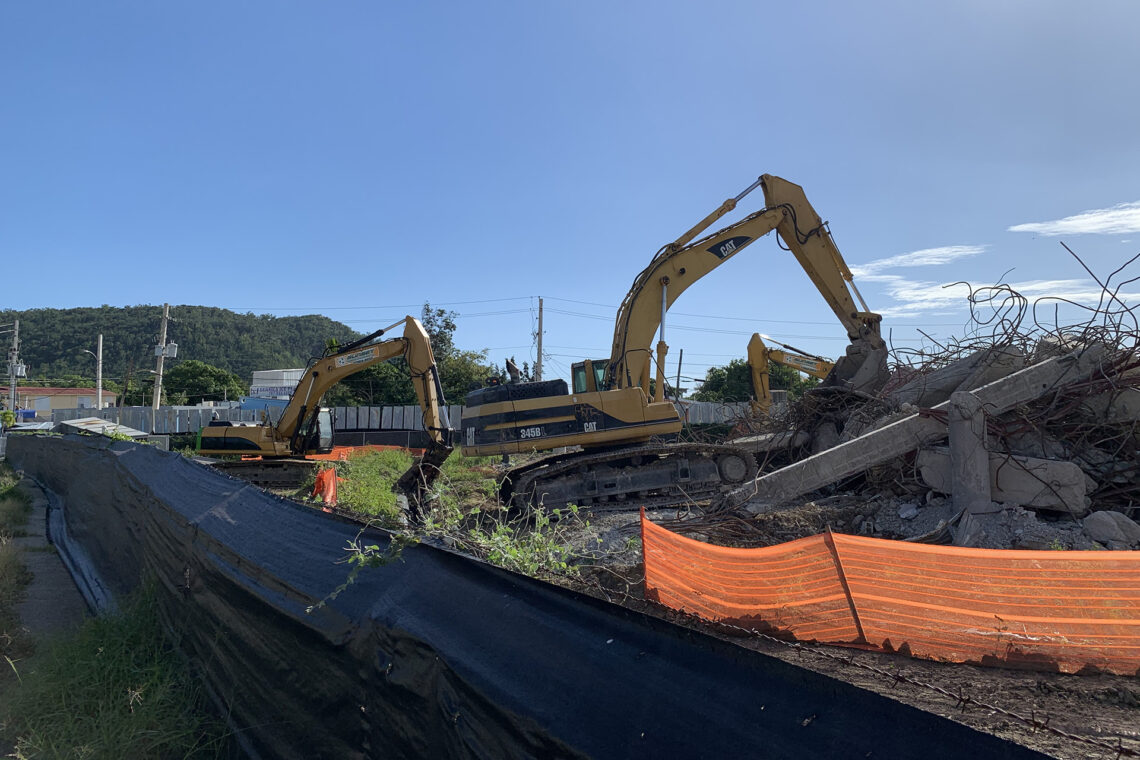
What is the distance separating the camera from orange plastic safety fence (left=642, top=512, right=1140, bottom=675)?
319cm

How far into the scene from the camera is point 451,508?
4.79 m

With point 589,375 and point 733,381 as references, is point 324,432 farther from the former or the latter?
point 733,381

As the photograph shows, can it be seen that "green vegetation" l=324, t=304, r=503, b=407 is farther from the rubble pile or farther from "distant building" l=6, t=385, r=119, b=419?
"distant building" l=6, t=385, r=119, b=419

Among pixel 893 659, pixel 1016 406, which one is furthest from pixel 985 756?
pixel 1016 406

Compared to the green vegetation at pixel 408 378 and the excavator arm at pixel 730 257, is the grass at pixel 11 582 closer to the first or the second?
the excavator arm at pixel 730 257

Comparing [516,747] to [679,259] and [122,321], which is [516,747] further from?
[122,321]

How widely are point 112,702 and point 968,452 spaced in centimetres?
681

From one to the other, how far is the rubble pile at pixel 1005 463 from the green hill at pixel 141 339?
8120cm

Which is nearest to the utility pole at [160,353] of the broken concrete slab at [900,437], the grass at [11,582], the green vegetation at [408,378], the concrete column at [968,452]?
the green vegetation at [408,378]

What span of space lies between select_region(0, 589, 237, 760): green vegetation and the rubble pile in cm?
490

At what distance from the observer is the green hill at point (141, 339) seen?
86.4m

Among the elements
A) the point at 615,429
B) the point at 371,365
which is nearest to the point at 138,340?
the point at 371,365

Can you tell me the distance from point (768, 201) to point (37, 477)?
1435cm

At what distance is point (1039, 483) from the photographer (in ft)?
21.8
